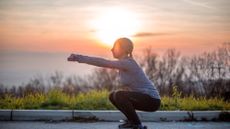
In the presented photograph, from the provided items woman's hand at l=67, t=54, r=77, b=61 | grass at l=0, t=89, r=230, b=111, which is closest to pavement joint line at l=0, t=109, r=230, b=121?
grass at l=0, t=89, r=230, b=111

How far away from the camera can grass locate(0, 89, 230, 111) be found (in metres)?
8.85

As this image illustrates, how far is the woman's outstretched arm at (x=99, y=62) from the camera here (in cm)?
614

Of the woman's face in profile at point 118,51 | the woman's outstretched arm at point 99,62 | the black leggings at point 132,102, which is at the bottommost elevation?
the black leggings at point 132,102

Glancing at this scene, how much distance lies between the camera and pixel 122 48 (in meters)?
6.52

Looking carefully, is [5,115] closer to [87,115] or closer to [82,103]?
[87,115]

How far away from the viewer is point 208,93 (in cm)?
1401

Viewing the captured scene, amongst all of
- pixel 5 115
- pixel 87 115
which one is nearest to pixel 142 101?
pixel 87 115

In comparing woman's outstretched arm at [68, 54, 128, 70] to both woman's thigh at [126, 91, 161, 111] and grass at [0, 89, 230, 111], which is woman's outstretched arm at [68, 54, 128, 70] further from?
grass at [0, 89, 230, 111]

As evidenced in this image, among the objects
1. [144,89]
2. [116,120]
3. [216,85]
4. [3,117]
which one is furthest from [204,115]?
[216,85]

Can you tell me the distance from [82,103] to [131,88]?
8.77 feet

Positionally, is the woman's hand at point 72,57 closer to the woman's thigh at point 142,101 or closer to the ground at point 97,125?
the woman's thigh at point 142,101

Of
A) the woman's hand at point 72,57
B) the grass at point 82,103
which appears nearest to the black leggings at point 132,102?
the woman's hand at point 72,57

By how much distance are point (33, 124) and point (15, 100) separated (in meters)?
1.74

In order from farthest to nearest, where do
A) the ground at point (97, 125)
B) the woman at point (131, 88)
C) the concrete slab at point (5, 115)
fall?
the concrete slab at point (5, 115) → the ground at point (97, 125) → the woman at point (131, 88)
